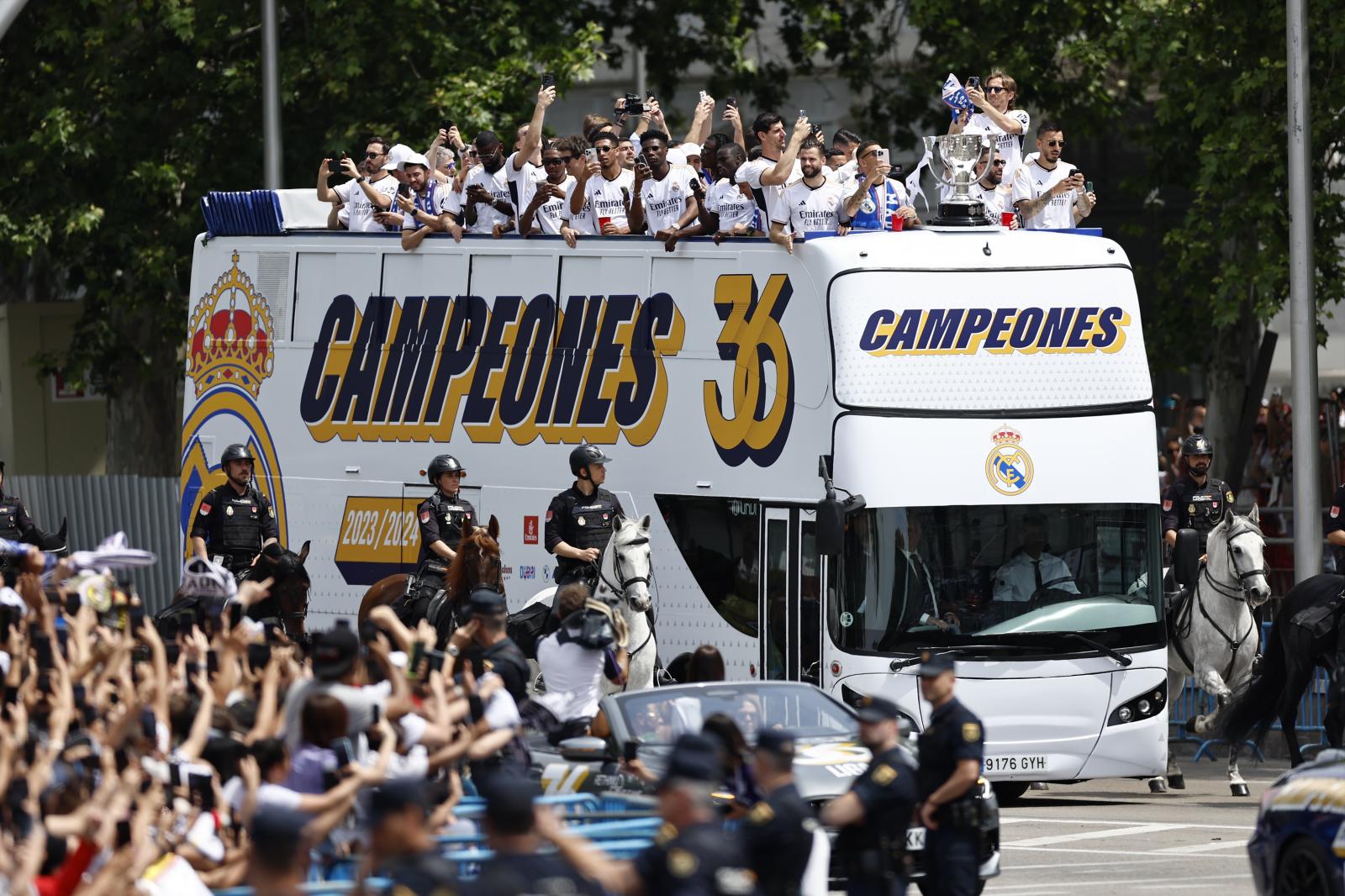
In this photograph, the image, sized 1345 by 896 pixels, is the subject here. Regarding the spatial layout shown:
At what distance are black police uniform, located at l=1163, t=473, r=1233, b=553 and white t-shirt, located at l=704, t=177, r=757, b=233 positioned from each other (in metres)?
4.57

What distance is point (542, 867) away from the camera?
732 centimetres

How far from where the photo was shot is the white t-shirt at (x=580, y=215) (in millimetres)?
19188

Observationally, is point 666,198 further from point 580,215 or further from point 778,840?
point 778,840

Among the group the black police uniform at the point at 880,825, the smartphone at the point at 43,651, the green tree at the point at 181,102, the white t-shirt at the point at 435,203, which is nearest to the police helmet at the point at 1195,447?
the white t-shirt at the point at 435,203

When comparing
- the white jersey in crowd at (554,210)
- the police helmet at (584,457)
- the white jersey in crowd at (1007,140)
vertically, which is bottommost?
the police helmet at (584,457)

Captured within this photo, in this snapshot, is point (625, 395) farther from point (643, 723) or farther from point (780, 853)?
point (780, 853)

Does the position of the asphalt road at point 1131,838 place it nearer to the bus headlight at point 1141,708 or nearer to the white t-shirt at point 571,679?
the bus headlight at point 1141,708

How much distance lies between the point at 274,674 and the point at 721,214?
26.3 ft

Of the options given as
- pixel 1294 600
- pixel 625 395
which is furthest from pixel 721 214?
pixel 1294 600

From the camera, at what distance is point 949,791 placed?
412 inches

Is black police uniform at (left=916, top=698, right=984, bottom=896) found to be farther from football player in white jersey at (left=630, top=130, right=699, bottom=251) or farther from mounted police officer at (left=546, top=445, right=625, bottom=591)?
football player in white jersey at (left=630, top=130, right=699, bottom=251)

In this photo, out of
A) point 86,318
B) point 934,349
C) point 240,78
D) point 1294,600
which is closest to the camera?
point 934,349

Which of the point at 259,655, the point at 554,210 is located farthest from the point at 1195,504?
the point at 259,655

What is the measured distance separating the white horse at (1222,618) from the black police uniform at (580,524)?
15.5ft
